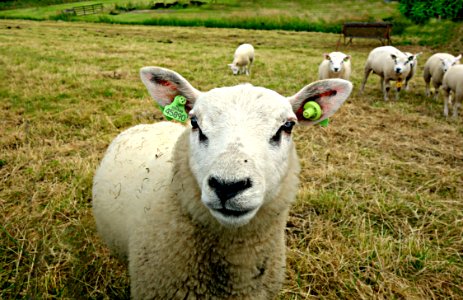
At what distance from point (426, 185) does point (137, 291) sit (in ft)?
12.0

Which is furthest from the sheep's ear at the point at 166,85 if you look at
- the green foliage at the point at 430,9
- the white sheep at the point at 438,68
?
the green foliage at the point at 430,9

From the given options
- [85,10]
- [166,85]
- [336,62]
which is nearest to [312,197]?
[166,85]

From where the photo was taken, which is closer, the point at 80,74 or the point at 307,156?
the point at 307,156

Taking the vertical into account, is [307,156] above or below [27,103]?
below

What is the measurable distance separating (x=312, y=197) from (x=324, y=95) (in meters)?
1.60

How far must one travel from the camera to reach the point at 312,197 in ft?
11.4

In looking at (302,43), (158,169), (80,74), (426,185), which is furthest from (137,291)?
(302,43)

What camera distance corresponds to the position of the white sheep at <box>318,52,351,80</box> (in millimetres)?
8406

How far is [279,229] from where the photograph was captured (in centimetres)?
208

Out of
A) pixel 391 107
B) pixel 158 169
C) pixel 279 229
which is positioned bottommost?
pixel 391 107

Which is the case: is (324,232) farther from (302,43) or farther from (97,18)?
(97,18)

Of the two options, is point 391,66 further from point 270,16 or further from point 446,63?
point 270,16

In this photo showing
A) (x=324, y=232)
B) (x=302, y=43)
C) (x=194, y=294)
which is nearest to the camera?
(x=194, y=294)

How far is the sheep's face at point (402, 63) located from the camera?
8.20 m
